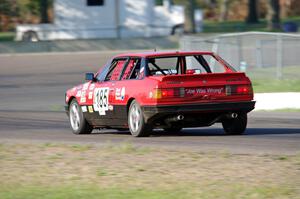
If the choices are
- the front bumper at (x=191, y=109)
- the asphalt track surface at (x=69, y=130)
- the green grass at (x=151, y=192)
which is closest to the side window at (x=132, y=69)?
the front bumper at (x=191, y=109)

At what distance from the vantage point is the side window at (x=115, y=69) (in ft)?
49.1

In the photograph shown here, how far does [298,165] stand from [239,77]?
3893 millimetres

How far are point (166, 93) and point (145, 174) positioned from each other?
3639mm

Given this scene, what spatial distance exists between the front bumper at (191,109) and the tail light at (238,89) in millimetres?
156

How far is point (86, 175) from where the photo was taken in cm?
998

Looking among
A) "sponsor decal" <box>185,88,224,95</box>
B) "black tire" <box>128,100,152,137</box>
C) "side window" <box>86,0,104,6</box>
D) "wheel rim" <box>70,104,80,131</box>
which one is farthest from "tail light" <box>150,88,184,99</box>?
"side window" <box>86,0,104,6</box>

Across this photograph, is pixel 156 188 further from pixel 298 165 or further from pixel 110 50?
pixel 110 50

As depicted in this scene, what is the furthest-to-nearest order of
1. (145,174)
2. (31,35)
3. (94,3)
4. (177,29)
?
(177,29)
(94,3)
(31,35)
(145,174)

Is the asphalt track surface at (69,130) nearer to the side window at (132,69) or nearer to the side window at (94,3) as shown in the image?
the side window at (132,69)

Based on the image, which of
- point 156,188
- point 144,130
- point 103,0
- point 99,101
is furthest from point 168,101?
point 103,0

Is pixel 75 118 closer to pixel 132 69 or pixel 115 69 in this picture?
pixel 115 69

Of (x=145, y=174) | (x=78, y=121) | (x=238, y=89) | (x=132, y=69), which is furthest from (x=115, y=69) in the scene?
(x=145, y=174)

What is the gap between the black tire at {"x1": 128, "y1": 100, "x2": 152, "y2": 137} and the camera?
13.9 metres

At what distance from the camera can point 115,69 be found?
1518 centimetres
